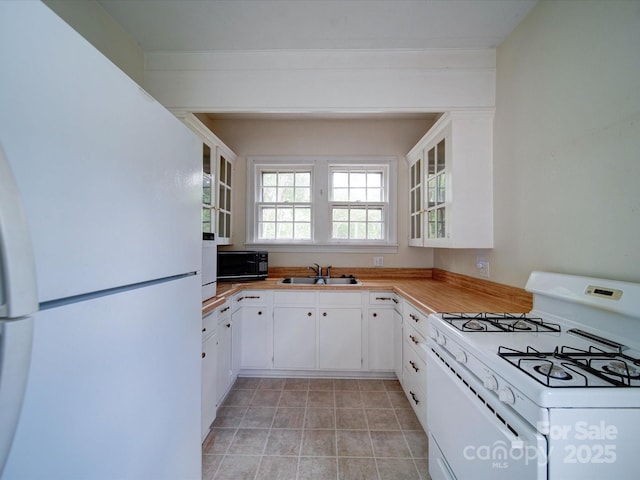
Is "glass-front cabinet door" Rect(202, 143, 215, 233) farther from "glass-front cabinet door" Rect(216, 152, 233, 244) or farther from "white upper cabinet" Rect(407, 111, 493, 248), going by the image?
"white upper cabinet" Rect(407, 111, 493, 248)

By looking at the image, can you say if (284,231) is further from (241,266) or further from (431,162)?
(431,162)

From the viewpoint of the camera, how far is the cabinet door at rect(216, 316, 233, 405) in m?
2.02

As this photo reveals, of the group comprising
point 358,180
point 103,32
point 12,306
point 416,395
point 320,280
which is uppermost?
point 103,32

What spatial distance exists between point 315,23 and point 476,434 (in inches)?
91.8

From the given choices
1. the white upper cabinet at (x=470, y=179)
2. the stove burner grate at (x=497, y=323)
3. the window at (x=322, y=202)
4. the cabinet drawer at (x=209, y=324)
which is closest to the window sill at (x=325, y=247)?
the window at (x=322, y=202)

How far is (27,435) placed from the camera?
1.57ft

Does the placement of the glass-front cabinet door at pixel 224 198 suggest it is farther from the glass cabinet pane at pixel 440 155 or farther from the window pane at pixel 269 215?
the glass cabinet pane at pixel 440 155

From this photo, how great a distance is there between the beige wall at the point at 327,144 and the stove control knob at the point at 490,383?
7.19 ft

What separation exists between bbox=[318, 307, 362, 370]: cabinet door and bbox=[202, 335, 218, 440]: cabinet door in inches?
38.5

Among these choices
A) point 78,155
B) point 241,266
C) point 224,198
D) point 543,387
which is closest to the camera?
point 78,155

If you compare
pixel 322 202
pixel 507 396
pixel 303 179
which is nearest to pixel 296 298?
pixel 322 202

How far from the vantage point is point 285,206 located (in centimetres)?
321

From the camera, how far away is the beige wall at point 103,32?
1515 millimetres

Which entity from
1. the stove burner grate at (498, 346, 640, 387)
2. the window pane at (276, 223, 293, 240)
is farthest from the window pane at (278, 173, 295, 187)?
the stove burner grate at (498, 346, 640, 387)
